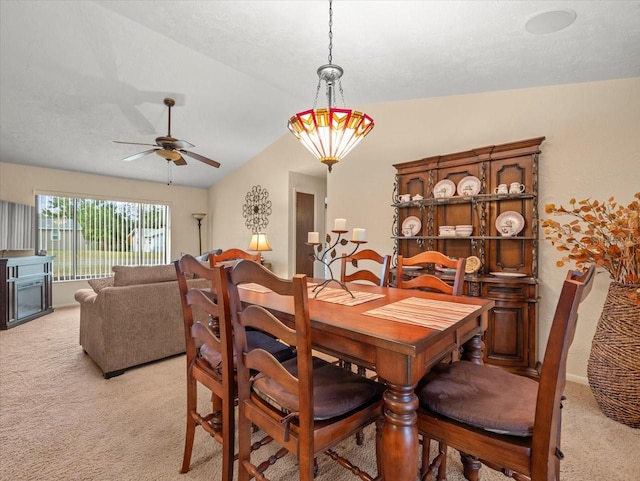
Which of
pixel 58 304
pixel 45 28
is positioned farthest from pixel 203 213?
pixel 45 28

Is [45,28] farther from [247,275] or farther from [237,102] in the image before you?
[247,275]

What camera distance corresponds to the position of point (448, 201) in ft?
10.2

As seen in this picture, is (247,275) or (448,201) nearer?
(247,275)

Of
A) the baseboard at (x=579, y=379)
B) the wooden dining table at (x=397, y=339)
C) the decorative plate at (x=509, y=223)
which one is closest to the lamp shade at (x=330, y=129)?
the wooden dining table at (x=397, y=339)

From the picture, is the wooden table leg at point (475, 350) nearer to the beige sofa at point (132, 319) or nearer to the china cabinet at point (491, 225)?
the china cabinet at point (491, 225)

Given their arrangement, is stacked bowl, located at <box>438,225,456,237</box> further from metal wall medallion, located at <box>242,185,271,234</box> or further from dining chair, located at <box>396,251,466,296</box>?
metal wall medallion, located at <box>242,185,271,234</box>

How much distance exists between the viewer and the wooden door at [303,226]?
18.0 ft

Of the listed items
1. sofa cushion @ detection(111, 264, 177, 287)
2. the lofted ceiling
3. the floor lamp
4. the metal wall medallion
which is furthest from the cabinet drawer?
the floor lamp

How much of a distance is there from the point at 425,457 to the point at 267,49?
3.14m

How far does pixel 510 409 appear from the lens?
0.99m

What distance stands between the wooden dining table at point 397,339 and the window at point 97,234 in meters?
5.55

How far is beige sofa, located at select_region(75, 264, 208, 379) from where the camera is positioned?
101 inches

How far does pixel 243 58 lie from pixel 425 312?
2.92 meters

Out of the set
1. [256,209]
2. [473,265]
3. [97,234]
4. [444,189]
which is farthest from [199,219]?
[473,265]
